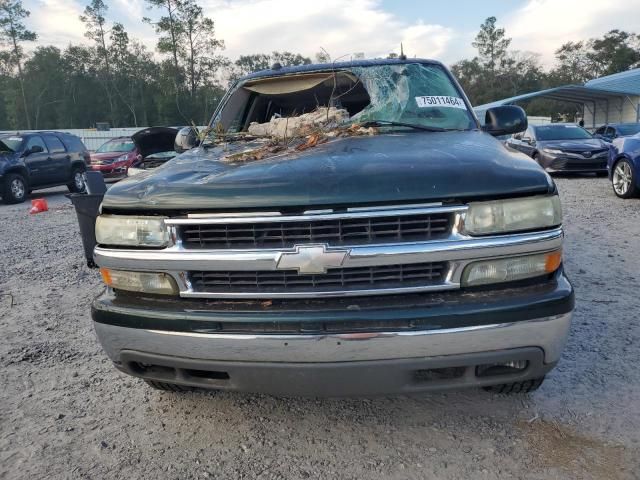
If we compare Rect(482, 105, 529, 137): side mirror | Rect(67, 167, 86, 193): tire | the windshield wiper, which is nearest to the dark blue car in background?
Rect(482, 105, 529, 137): side mirror

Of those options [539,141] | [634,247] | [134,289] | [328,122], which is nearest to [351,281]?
[134,289]

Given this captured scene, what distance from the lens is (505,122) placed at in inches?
142

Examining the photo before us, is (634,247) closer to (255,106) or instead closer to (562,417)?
(562,417)

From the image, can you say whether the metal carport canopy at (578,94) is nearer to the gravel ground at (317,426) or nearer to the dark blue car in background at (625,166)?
the dark blue car in background at (625,166)

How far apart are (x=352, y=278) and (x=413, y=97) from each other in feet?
5.99

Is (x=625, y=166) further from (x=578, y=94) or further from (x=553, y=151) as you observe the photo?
(x=578, y=94)

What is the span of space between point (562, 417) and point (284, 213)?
1.71m

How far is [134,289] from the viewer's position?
231 cm

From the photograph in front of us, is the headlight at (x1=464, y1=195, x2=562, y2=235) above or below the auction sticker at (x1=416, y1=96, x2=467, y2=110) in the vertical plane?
below

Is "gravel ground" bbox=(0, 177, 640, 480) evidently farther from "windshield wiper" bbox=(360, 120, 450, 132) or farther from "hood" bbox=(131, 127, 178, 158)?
"hood" bbox=(131, 127, 178, 158)

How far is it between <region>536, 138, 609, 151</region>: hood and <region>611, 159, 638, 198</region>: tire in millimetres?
3649

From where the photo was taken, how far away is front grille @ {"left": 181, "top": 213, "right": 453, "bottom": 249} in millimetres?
2068

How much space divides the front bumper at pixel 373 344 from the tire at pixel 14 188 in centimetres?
1291

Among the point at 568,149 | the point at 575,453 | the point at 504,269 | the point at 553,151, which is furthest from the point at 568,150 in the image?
the point at 504,269
